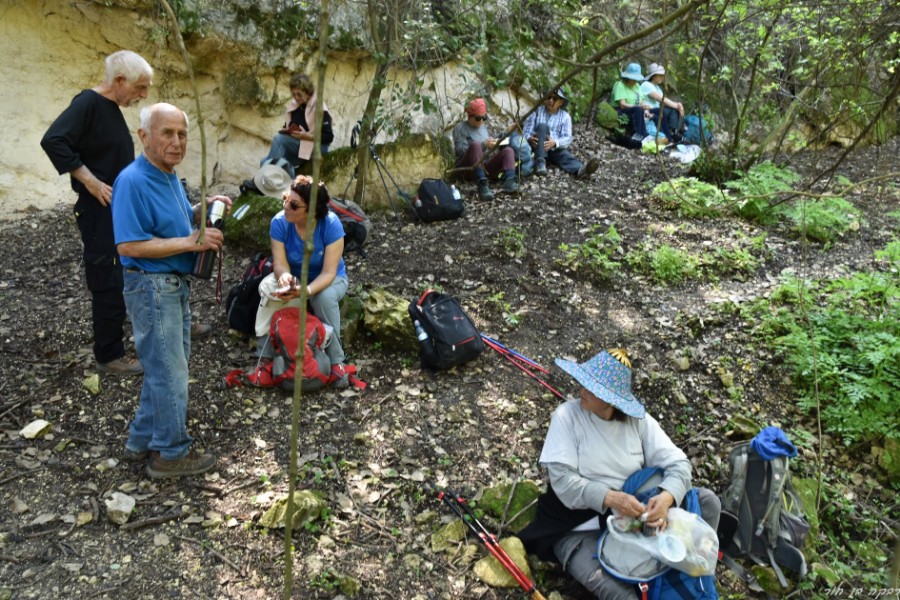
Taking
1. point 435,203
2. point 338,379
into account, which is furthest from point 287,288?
point 435,203

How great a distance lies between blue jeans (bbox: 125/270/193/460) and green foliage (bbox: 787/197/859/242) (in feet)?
23.3

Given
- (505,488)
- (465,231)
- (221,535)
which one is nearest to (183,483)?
(221,535)

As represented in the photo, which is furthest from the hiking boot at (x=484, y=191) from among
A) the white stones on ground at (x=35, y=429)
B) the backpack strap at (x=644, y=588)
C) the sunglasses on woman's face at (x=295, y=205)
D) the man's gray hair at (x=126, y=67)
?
the backpack strap at (x=644, y=588)

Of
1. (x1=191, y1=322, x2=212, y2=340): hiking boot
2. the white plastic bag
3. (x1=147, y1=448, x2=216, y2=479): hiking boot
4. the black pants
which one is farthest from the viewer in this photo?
(x1=191, y1=322, x2=212, y2=340): hiking boot

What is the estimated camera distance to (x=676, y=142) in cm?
1077

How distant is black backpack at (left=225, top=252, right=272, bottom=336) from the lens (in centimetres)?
456

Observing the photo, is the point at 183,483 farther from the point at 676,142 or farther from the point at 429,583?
the point at 676,142

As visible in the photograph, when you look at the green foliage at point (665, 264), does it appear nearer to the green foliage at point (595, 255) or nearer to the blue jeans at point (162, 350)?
the green foliage at point (595, 255)

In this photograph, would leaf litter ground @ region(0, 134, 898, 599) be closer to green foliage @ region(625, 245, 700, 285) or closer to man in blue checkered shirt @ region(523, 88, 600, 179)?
green foliage @ region(625, 245, 700, 285)

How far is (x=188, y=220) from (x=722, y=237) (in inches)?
244

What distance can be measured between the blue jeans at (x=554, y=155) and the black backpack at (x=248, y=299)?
518 cm

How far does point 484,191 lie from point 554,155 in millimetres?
1792

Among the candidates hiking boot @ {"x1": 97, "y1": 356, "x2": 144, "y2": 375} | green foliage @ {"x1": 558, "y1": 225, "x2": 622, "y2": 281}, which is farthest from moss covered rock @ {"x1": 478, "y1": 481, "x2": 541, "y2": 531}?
green foliage @ {"x1": 558, "y1": 225, "x2": 622, "y2": 281}

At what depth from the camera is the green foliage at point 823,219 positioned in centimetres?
755
